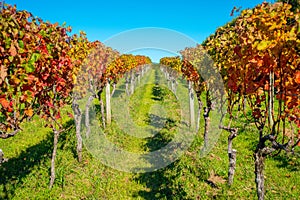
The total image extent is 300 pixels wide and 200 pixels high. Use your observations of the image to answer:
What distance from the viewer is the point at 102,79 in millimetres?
13945

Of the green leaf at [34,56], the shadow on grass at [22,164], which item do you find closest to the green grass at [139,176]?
the shadow on grass at [22,164]

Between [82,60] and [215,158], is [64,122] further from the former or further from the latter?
[215,158]

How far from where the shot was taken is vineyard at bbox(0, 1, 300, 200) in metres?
4.34

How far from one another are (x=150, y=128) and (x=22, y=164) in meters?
7.43

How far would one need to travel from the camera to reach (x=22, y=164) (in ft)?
31.5

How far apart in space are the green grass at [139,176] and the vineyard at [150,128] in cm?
4

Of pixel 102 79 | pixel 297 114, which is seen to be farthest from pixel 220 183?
pixel 102 79

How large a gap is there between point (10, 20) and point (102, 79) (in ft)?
32.3

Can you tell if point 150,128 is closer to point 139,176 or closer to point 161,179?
point 139,176

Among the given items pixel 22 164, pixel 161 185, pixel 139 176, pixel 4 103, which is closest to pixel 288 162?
pixel 161 185

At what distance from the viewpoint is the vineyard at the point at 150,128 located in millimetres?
4340

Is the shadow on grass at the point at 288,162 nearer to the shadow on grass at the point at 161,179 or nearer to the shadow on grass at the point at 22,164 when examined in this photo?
the shadow on grass at the point at 161,179

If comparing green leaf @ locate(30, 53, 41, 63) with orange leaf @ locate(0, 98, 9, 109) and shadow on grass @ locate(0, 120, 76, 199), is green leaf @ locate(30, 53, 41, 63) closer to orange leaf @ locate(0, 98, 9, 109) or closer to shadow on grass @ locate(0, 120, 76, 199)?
orange leaf @ locate(0, 98, 9, 109)

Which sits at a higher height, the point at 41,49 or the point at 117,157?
the point at 41,49
